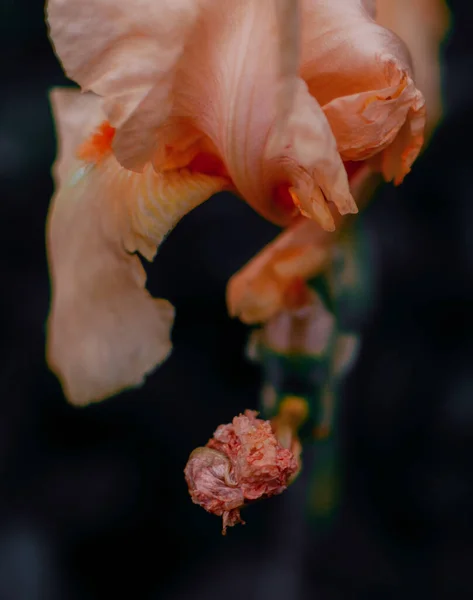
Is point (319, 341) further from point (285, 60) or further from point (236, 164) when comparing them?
point (285, 60)

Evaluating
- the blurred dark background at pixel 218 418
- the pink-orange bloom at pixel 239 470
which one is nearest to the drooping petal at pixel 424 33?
the pink-orange bloom at pixel 239 470

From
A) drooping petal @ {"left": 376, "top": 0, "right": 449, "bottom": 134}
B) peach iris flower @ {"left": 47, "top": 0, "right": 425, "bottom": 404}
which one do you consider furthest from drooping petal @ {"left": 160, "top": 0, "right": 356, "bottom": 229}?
drooping petal @ {"left": 376, "top": 0, "right": 449, "bottom": 134}

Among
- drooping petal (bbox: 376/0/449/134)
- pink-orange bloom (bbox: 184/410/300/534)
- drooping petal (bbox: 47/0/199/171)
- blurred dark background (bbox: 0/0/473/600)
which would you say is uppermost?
drooping petal (bbox: 47/0/199/171)

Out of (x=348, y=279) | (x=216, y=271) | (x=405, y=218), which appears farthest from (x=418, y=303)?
(x=348, y=279)

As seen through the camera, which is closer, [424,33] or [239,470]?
[239,470]

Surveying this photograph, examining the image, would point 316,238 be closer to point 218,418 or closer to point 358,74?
point 358,74

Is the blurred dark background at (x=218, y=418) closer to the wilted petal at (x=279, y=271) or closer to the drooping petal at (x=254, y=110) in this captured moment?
the wilted petal at (x=279, y=271)

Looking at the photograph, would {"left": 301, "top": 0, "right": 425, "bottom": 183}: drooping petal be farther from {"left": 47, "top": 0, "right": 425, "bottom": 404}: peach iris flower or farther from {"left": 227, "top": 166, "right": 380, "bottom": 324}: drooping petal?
{"left": 227, "top": 166, "right": 380, "bottom": 324}: drooping petal

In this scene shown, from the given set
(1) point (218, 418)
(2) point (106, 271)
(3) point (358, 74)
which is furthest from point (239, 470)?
(1) point (218, 418)
